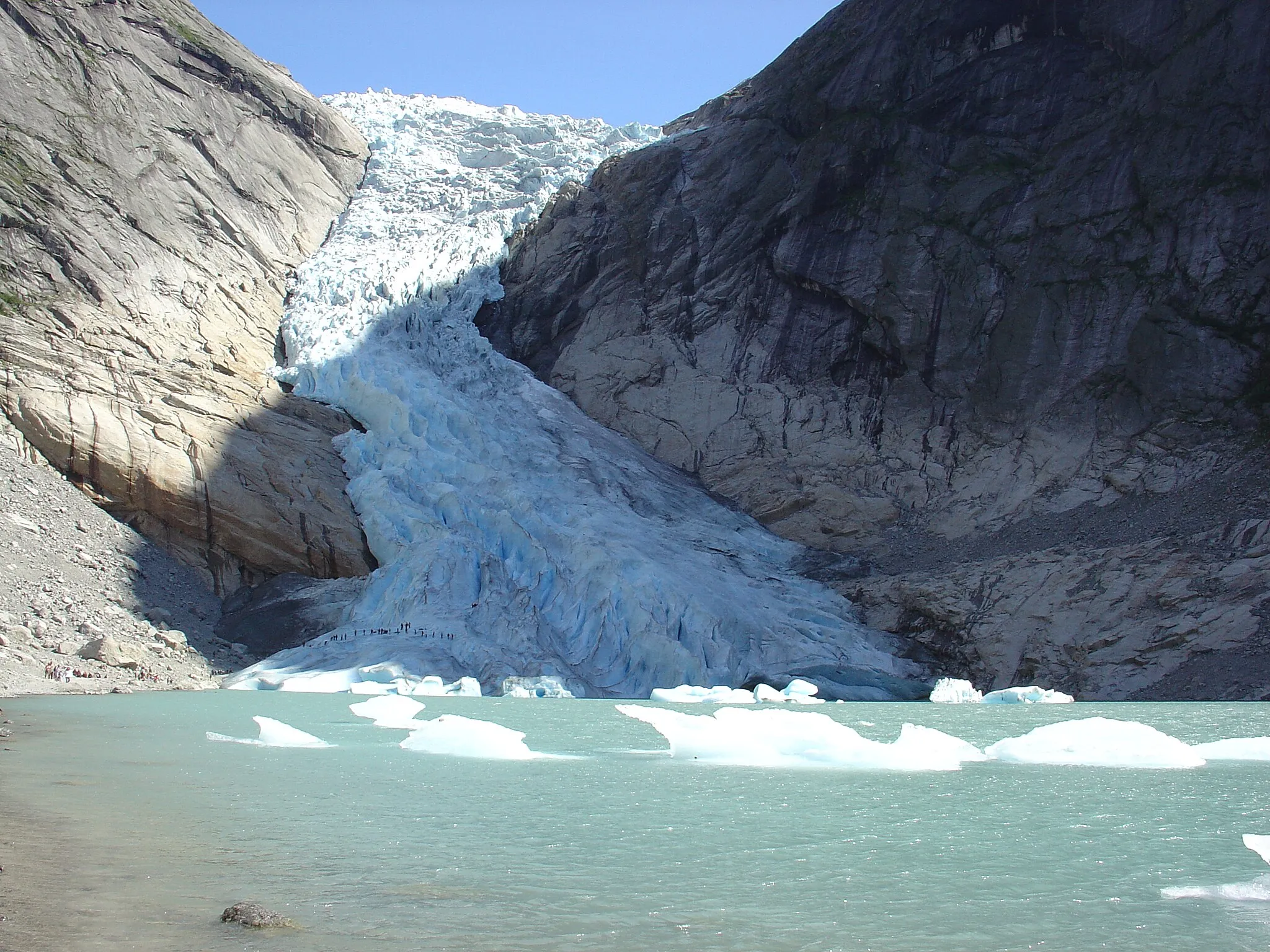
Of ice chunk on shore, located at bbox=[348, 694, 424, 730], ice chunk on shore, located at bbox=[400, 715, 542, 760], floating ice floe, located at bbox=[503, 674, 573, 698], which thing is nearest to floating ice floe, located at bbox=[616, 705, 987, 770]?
ice chunk on shore, located at bbox=[400, 715, 542, 760]

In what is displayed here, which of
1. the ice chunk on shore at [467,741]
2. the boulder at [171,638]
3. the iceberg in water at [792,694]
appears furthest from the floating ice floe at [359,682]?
the ice chunk on shore at [467,741]

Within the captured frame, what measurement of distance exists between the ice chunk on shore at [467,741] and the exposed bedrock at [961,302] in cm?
1477

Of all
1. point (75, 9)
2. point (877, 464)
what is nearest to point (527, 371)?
point (877, 464)

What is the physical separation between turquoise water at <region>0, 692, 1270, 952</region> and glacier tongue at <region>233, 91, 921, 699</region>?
11.4m

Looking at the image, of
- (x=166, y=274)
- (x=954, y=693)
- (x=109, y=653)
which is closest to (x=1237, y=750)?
(x=954, y=693)

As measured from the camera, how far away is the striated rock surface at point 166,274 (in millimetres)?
24688

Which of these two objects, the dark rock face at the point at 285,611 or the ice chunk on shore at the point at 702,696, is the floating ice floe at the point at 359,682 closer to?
the dark rock face at the point at 285,611

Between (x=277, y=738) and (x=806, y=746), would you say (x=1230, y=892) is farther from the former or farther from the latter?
(x=277, y=738)

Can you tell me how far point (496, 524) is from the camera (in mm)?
25750

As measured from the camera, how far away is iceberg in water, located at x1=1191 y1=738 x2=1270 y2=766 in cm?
1086

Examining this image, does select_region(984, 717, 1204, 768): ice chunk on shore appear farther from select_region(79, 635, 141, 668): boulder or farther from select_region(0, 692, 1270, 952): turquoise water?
select_region(79, 635, 141, 668): boulder

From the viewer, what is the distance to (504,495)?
87.4ft

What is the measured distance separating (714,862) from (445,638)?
671 inches

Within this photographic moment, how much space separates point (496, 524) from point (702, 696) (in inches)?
292
